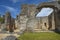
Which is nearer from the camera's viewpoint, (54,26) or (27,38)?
Result: (27,38)

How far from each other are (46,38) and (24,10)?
2372 cm

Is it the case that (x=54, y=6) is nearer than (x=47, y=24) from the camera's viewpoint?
Yes

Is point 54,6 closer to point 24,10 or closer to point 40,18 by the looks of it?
point 40,18

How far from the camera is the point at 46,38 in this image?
23.1 meters

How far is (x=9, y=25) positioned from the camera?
1194 inches

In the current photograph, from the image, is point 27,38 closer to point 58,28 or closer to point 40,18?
point 58,28

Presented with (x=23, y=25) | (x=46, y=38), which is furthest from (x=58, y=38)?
(x=23, y=25)

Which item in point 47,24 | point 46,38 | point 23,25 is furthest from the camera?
point 47,24

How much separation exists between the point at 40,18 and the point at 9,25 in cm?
1374

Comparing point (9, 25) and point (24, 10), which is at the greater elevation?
point (24, 10)

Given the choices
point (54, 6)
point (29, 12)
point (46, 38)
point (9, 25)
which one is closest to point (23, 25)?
point (9, 25)

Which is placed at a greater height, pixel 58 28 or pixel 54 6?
pixel 54 6

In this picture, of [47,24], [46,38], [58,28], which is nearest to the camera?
[46,38]

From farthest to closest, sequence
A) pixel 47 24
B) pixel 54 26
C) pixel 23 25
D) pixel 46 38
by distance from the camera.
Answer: pixel 47 24 → pixel 54 26 → pixel 23 25 → pixel 46 38
